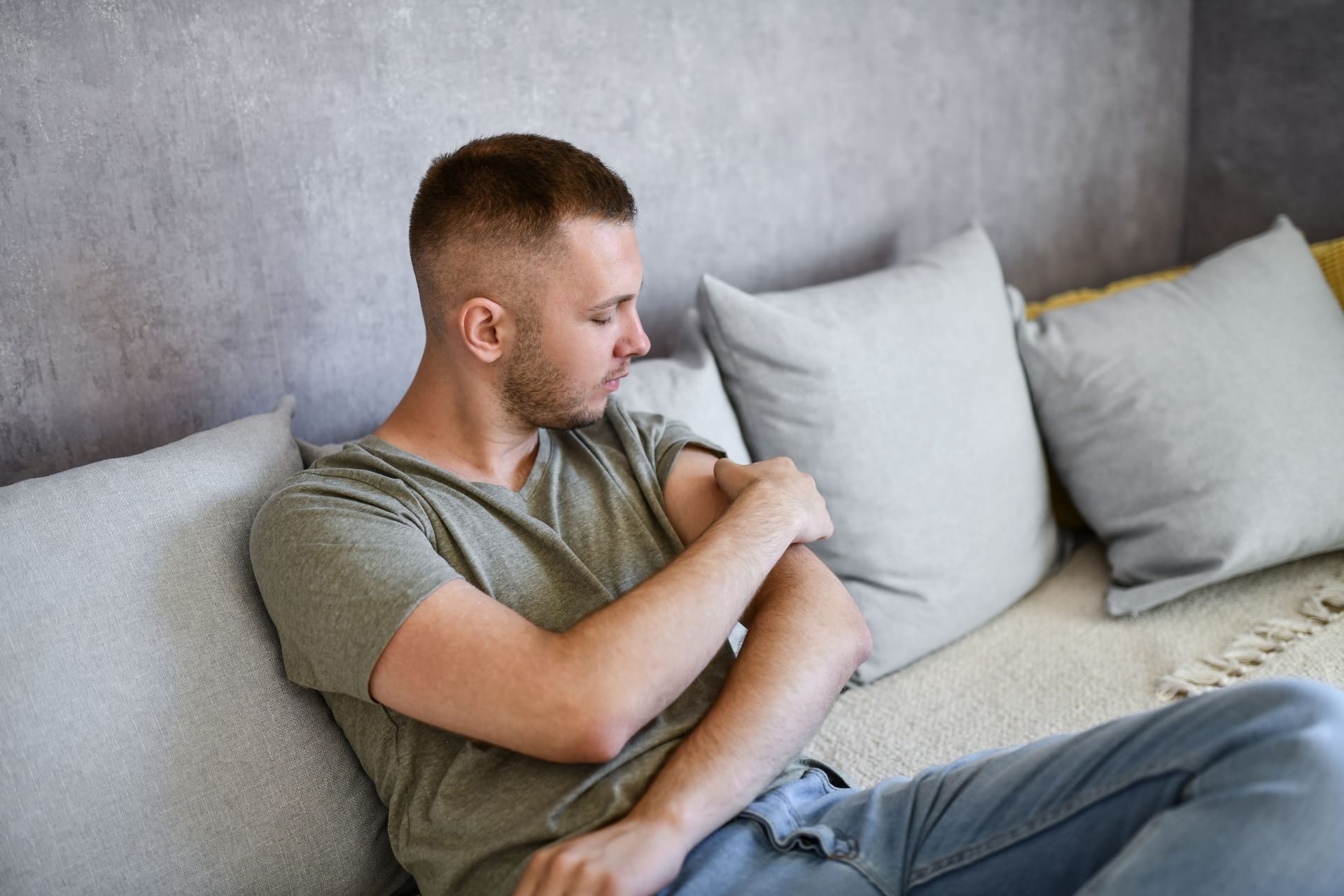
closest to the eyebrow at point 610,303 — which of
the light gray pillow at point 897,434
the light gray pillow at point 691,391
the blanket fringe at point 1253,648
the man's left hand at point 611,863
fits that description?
the light gray pillow at point 691,391

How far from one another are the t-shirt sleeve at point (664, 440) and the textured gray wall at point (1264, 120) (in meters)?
2.05

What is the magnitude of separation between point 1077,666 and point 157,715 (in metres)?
1.25

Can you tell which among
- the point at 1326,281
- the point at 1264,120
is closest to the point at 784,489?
the point at 1326,281

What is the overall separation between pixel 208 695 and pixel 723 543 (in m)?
0.55

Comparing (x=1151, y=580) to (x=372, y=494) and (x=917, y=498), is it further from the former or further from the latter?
(x=372, y=494)

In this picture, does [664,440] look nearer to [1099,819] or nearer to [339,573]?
[339,573]

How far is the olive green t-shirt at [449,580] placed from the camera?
40.8 inches

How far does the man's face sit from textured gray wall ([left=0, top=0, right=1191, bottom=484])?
0.45 m

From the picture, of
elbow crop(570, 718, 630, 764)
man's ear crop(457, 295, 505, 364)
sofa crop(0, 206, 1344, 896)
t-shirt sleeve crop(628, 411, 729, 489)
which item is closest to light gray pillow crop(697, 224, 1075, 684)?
sofa crop(0, 206, 1344, 896)

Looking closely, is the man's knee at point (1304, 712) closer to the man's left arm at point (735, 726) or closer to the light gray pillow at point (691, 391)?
the man's left arm at point (735, 726)

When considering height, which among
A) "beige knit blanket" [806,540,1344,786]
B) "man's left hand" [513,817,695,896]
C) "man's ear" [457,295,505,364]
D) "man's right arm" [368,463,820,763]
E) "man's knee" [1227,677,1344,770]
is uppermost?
"man's ear" [457,295,505,364]

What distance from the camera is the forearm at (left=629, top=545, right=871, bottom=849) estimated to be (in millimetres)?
1053

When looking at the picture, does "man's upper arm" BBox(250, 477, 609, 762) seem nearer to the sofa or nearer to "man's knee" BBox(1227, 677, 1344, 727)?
the sofa

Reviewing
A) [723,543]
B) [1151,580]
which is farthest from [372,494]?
[1151,580]
